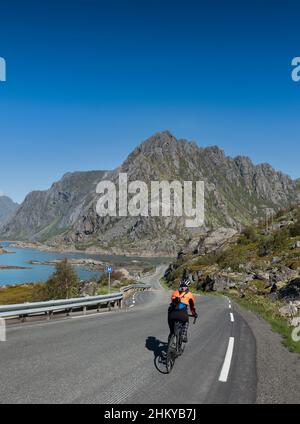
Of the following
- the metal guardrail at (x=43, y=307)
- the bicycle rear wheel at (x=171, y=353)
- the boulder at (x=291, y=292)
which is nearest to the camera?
the bicycle rear wheel at (x=171, y=353)

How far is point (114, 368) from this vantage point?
8.08 m

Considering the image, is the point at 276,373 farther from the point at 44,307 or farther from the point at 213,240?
the point at 213,240

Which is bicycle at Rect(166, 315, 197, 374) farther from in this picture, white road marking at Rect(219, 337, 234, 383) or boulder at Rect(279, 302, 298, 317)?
boulder at Rect(279, 302, 298, 317)

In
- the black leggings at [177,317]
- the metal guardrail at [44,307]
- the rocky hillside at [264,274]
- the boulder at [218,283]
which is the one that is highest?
the black leggings at [177,317]

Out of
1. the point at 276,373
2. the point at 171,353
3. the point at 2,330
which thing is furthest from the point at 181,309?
the point at 2,330

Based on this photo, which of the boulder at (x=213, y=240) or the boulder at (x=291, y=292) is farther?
the boulder at (x=213, y=240)

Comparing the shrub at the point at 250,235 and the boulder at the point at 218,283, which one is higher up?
the shrub at the point at 250,235

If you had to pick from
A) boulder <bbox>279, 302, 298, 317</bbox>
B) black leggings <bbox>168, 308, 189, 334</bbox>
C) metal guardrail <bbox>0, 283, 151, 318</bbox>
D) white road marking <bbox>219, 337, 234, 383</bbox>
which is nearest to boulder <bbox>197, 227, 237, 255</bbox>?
boulder <bbox>279, 302, 298, 317</bbox>

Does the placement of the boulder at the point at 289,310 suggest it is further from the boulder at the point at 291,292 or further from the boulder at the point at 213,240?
the boulder at the point at 213,240

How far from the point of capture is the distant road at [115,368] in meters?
6.39

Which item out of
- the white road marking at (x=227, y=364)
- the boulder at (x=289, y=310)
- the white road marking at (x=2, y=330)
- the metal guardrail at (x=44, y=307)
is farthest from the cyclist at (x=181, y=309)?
the boulder at (x=289, y=310)

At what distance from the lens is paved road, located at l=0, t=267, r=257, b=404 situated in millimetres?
6395
